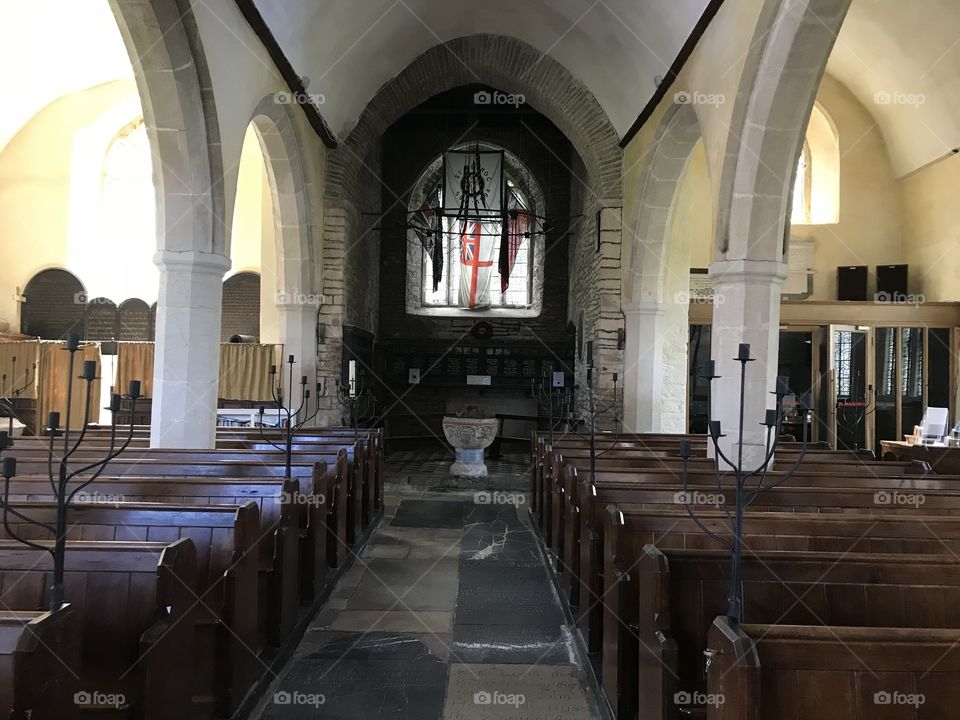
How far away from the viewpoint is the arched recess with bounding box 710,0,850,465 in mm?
5266

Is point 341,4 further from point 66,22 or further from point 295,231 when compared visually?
point 66,22

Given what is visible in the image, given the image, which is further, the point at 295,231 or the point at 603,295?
the point at 603,295

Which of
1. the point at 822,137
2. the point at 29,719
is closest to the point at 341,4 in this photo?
the point at 29,719

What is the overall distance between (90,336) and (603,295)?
350 inches

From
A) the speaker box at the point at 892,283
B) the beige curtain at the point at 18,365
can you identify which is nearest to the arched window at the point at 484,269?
the speaker box at the point at 892,283

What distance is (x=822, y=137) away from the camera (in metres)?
11.9

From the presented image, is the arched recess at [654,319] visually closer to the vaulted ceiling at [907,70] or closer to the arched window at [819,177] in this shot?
the arched window at [819,177]

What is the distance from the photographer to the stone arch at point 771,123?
4.85 metres

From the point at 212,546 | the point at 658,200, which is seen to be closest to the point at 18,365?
the point at 212,546

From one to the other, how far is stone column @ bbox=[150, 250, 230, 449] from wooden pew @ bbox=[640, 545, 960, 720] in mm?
4511

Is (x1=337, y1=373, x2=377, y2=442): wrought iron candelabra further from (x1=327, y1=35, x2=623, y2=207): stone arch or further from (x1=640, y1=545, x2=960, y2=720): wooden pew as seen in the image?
(x1=640, y1=545, x2=960, y2=720): wooden pew

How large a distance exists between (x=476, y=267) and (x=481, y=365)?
6.83 ft

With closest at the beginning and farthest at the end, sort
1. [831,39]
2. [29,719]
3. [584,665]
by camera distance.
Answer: [29,719], [584,665], [831,39]

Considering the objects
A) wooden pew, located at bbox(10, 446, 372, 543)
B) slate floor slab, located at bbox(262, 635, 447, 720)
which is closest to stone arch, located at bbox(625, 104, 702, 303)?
wooden pew, located at bbox(10, 446, 372, 543)
